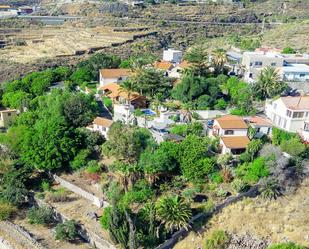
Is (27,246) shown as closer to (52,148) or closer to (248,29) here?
(52,148)

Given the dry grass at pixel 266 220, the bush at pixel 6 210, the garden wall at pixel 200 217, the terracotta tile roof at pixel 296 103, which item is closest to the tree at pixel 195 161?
the garden wall at pixel 200 217

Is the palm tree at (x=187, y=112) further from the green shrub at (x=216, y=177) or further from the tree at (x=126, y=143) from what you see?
the green shrub at (x=216, y=177)

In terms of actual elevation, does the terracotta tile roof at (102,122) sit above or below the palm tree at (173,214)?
above

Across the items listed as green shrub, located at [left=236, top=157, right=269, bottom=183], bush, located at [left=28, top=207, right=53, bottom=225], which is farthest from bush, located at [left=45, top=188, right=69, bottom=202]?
green shrub, located at [left=236, top=157, right=269, bottom=183]

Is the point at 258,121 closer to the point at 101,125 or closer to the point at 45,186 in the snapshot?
the point at 101,125

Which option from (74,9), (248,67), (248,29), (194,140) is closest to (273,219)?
(194,140)
